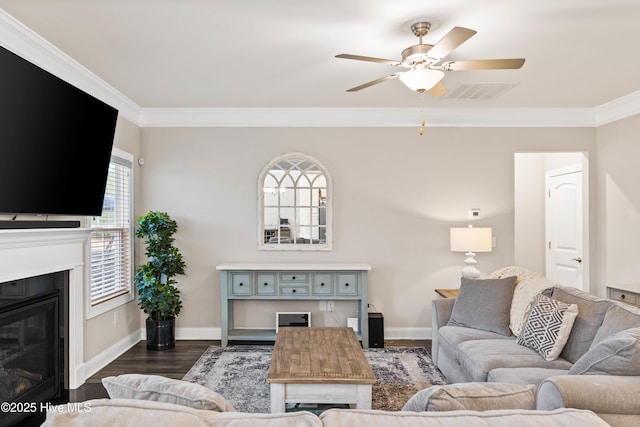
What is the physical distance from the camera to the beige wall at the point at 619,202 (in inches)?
165

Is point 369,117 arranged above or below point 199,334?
above

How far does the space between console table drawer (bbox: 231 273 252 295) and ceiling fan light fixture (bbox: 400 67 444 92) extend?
2709 millimetres

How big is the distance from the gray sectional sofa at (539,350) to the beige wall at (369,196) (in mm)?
1073

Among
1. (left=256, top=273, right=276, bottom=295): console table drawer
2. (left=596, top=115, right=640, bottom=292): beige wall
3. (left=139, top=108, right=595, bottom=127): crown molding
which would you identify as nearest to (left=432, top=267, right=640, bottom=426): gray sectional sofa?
(left=596, top=115, right=640, bottom=292): beige wall

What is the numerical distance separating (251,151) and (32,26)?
7.89 feet

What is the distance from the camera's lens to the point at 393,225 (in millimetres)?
4750

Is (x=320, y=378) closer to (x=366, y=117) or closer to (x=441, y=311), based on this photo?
(x=441, y=311)

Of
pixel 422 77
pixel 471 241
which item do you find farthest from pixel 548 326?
pixel 422 77

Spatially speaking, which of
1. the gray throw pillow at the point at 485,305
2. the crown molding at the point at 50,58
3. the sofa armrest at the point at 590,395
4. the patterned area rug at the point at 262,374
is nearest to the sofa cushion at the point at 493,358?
the gray throw pillow at the point at 485,305

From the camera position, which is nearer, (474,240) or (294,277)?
(474,240)

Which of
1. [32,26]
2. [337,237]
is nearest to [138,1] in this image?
[32,26]

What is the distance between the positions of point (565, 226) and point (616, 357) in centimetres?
418

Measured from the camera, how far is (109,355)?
3936mm

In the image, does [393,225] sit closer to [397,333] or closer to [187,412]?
[397,333]
